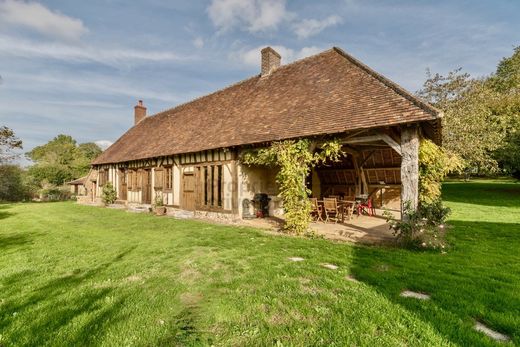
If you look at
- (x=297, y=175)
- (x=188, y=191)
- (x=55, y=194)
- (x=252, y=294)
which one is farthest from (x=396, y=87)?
(x=55, y=194)

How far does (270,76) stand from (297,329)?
12.7 metres

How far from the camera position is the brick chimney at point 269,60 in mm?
14102

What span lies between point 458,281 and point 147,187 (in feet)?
47.5

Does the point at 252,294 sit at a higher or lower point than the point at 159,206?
lower

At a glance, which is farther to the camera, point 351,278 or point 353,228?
point 353,228

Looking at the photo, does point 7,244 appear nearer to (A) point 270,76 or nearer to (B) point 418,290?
(B) point 418,290

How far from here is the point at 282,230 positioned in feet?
29.1

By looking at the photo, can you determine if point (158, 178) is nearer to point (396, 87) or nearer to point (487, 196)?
point (396, 87)

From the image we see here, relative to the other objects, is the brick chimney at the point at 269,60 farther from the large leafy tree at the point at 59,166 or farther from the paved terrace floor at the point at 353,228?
the large leafy tree at the point at 59,166

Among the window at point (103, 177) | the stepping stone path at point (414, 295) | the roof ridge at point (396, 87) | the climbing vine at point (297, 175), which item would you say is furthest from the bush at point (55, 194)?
the stepping stone path at point (414, 295)

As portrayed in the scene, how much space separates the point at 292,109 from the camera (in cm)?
1026

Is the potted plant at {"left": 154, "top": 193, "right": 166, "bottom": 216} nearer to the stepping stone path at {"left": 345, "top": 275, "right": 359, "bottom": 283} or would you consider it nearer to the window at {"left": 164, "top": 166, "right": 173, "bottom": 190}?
the window at {"left": 164, "top": 166, "right": 173, "bottom": 190}

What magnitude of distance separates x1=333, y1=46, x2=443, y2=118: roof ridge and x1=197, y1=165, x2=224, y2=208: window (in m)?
6.49

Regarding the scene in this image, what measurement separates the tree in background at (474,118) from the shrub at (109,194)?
22.2 m
